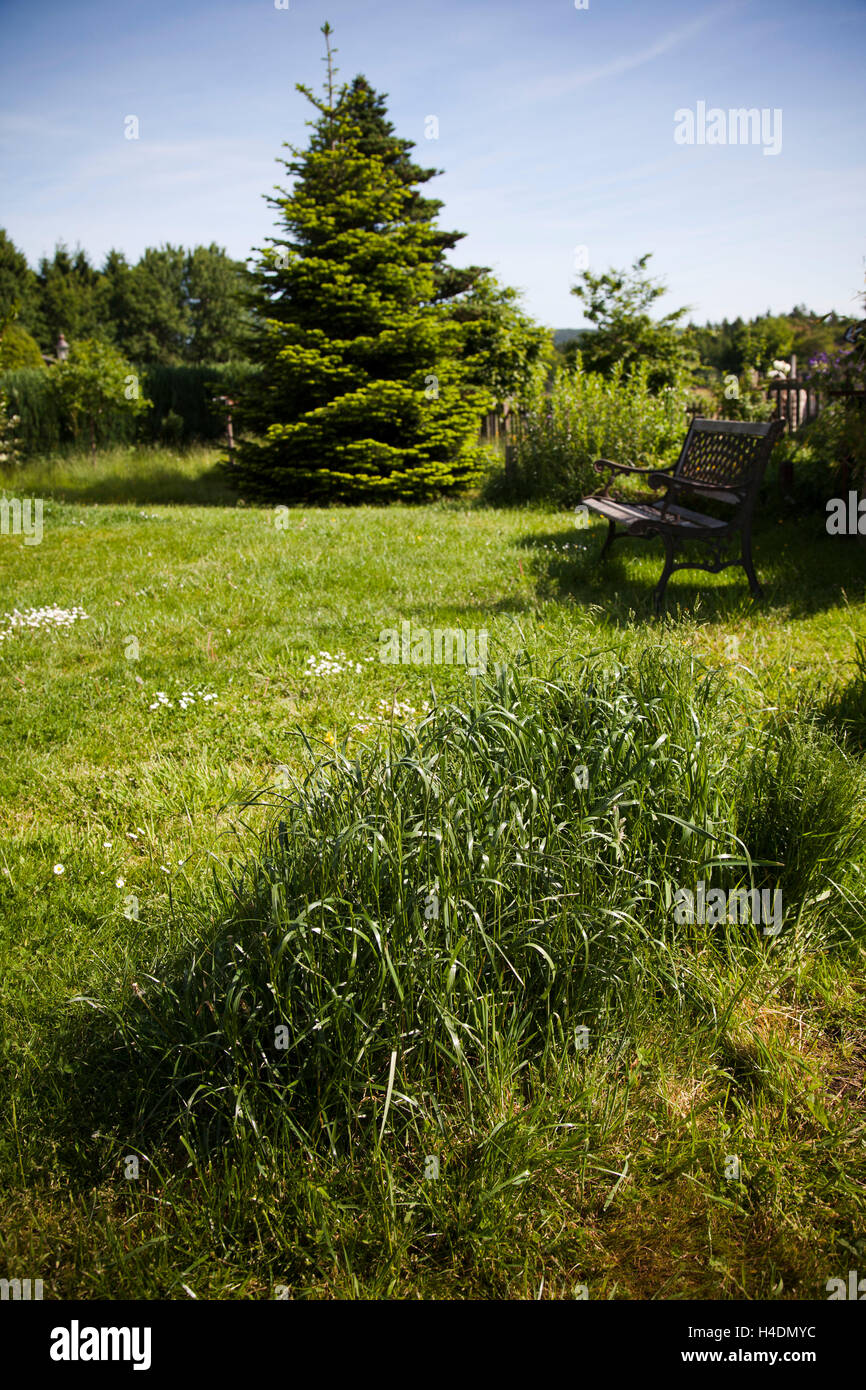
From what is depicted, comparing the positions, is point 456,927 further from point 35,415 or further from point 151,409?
point 151,409

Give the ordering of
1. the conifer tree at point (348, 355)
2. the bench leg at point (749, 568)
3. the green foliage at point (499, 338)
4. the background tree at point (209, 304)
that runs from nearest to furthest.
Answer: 1. the bench leg at point (749, 568)
2. the conifer tree at point (348, 355)
3. the green foliage at point (499, 338)
4. the background tree at point (209, 304)

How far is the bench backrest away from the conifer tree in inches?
249

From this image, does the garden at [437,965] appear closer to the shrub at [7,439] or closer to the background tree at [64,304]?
the shrub at [7,439]

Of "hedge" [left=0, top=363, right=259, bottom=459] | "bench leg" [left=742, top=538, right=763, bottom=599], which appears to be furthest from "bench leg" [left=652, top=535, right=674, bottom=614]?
"hedge" [left=0, top=363, right=259, bottom=459]

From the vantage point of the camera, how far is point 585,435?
1077cm

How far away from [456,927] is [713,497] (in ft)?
17.5

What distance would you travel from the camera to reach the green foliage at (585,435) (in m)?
10.8

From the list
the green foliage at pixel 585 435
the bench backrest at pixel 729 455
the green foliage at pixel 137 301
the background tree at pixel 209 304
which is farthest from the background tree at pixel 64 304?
the bench backrest at pixel 729 455

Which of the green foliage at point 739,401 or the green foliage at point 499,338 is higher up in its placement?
the green foliage at point 499,338

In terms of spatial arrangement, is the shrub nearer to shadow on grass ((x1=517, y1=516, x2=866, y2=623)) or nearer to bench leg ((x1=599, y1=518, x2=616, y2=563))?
shadow on grass ((x1=517, y1=516, x2=866, y2=623))

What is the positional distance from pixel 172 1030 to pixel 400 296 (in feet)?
46.5

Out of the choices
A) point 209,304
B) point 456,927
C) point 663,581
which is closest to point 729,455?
point 663,581

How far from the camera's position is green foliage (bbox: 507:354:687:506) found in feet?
35.3
